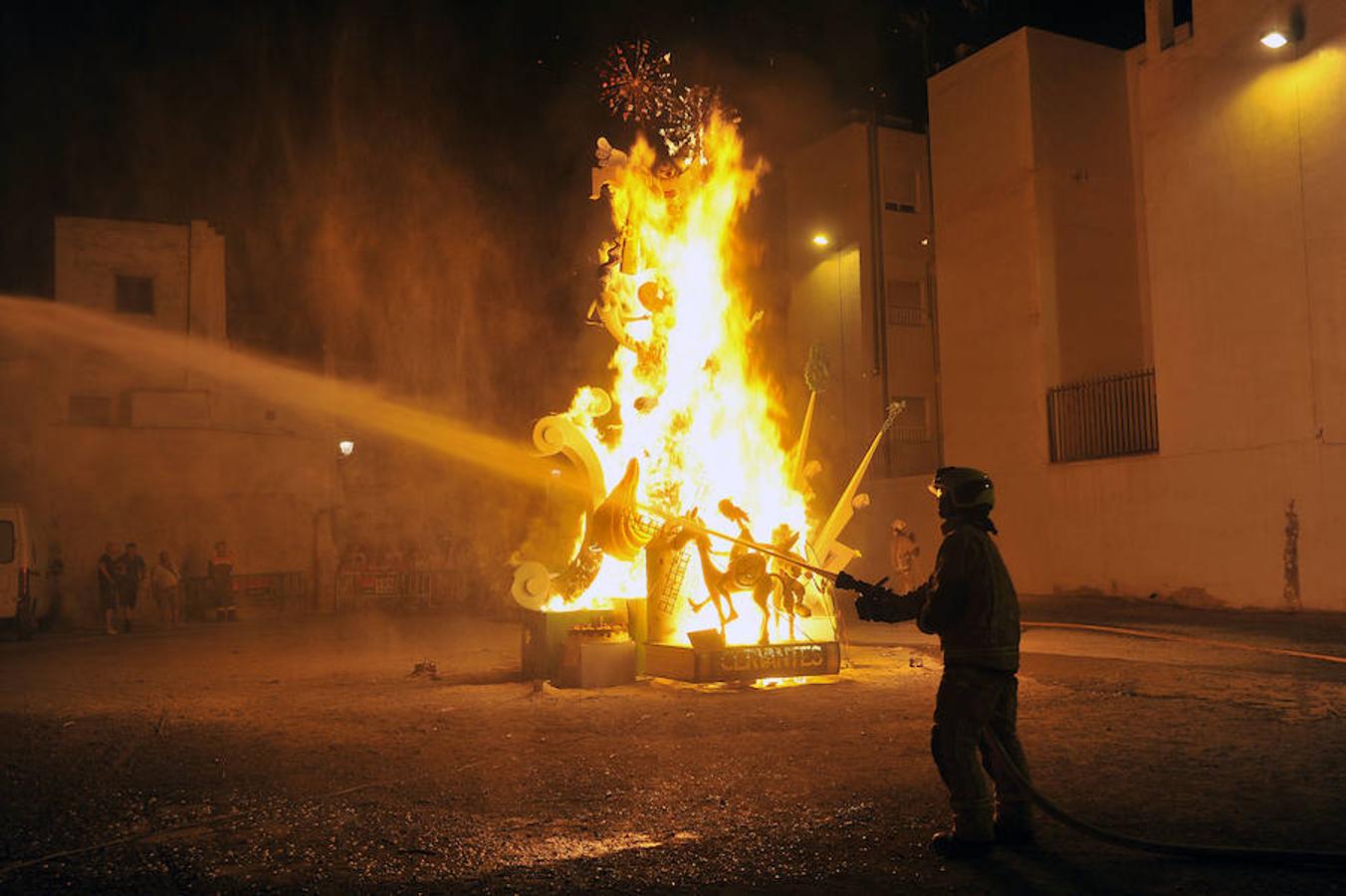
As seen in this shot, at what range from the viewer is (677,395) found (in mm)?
12695

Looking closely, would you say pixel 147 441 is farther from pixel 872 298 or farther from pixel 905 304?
pixel 905 304

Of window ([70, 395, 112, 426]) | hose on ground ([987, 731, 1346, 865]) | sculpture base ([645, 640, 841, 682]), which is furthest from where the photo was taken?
window ([70, 395, 112, 426])

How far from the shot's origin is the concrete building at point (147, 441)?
2467 cm

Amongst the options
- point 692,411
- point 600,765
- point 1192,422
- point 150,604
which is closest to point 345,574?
point 150,604

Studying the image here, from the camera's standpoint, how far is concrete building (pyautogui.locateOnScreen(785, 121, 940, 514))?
3006 cm

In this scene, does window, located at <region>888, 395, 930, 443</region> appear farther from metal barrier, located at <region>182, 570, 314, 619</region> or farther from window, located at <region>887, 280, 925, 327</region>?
metal barrier, located at <region>182, 570, 314, 619</region>

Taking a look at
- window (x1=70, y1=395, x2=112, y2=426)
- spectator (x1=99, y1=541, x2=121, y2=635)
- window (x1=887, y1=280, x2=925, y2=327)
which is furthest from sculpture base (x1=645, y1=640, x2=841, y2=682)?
window (x1=70, y1=395, x2=112, y2=426)

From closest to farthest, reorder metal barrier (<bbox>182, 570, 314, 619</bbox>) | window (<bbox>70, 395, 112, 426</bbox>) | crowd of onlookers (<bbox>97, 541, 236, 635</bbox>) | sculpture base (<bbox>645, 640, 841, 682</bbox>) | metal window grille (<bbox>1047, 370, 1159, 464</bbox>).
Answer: sculpture base (<bbox>645, 640, 841, 682</bbox>) < crowd of onlookers (<bbox>97, 541, 236, 635</bbox>) < metal window grille (<bbox>1047, 370, 1159, 464</bbox>) < metal barrier (<bbox>182, 570, 314, 619</bbox>) < window (<bbox>70, 395, 112, 426</bbox>)

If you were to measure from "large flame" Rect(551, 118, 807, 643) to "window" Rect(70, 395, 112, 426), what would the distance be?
64.2 feet

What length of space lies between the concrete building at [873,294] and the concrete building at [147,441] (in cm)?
1410

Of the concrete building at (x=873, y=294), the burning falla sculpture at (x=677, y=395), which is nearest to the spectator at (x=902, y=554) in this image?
the burning falla sculpture at (x=677, y=395)

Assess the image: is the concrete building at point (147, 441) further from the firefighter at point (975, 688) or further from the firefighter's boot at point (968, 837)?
the firefighter's boot at point (968, 837)

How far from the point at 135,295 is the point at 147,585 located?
27.6ft

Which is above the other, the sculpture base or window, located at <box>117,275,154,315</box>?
window, located at <box>117,275,154,315</box>
